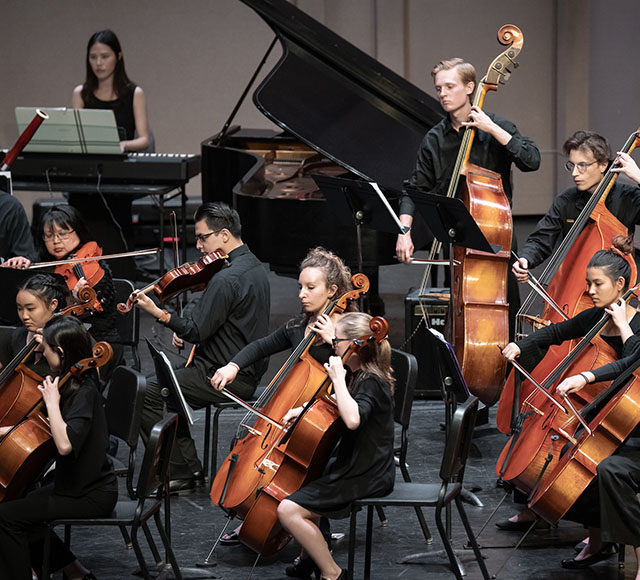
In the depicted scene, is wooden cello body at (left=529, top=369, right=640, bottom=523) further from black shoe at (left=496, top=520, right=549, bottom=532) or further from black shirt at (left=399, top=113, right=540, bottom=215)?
black shirt at (left=399, top=113, right=540, bottom=215)

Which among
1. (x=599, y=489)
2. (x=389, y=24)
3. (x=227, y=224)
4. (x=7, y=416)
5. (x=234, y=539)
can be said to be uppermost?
(x=389, y=24)

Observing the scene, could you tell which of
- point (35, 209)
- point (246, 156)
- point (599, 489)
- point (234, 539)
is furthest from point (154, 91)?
point (599, 489)

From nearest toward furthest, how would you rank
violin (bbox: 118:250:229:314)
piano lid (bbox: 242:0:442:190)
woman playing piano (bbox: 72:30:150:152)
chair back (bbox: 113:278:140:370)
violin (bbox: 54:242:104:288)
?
1. violin (bbox: 118:250:229:314)
2. violin (bbox: 54:242:104:288)
3. chair back (bbox: 113:278:140:370)
4. piano lid (bbox: 242:0:442:190)
5. woman playing piano (bbox: 72:30:150:152)

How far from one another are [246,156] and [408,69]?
3.75 m

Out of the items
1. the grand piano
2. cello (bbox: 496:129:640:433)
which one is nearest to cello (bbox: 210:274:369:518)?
cello (bbox: 496:129:640:433)

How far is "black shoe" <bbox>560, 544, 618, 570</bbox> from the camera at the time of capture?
386 cm

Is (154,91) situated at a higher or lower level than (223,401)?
higher

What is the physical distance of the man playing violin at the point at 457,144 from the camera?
4.70 meters

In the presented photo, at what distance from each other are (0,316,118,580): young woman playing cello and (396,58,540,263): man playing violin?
1.61m

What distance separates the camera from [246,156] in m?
7.29

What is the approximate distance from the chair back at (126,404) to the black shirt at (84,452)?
0.19m

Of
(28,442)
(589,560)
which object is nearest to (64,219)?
(28,442)

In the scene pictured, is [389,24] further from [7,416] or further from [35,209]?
[7,416]

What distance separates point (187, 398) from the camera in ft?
15.2
